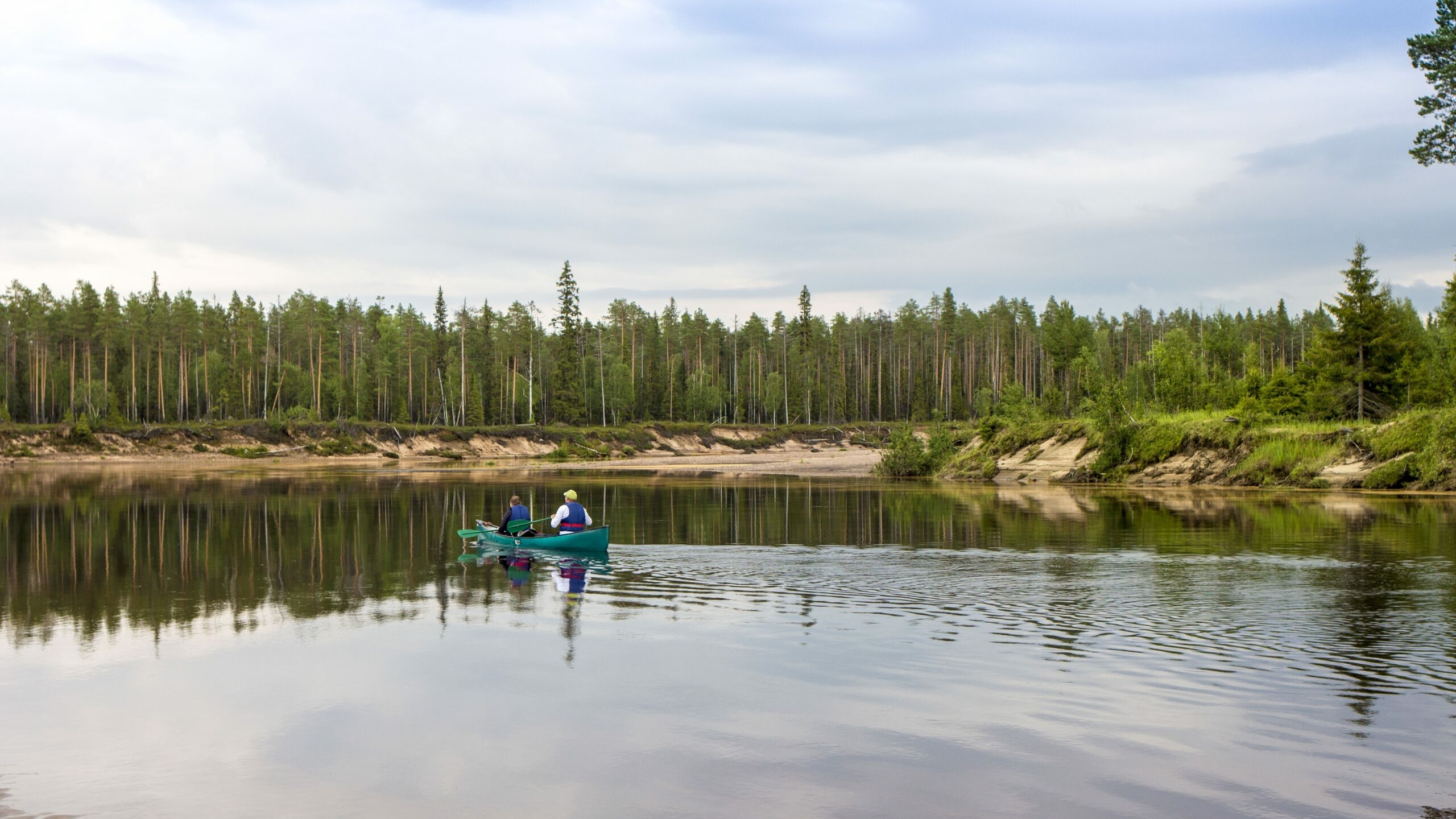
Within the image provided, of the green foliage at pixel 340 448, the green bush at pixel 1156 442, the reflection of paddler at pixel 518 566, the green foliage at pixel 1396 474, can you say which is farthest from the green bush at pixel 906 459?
the green foliage at pixel 340 448

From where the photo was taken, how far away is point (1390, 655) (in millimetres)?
13266

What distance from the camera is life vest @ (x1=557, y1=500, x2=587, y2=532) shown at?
85.5 feet

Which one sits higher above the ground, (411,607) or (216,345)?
(216,345)

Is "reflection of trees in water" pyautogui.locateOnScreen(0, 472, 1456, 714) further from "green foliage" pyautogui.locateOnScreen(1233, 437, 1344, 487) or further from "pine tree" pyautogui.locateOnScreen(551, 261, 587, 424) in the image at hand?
"pine tree" pyautogui.locateOnScreen(551, 261, 587, 424)

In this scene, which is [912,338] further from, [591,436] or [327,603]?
[327,603]

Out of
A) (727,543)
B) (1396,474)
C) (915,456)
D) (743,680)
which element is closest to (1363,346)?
(1396,474)

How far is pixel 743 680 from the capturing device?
12.5 m

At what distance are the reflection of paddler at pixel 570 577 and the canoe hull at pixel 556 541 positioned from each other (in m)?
0.58

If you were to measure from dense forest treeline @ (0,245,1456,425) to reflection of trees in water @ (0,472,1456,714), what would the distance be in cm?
3280

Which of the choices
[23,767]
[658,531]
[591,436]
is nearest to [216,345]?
[591,436]

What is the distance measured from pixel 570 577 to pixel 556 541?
360 cm

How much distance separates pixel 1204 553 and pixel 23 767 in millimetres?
22616

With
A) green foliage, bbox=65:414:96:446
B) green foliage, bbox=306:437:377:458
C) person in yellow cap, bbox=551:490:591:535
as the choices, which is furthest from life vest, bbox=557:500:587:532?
green foliage, bbox=65:414:96:446

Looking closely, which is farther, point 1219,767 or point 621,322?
point 621,322
